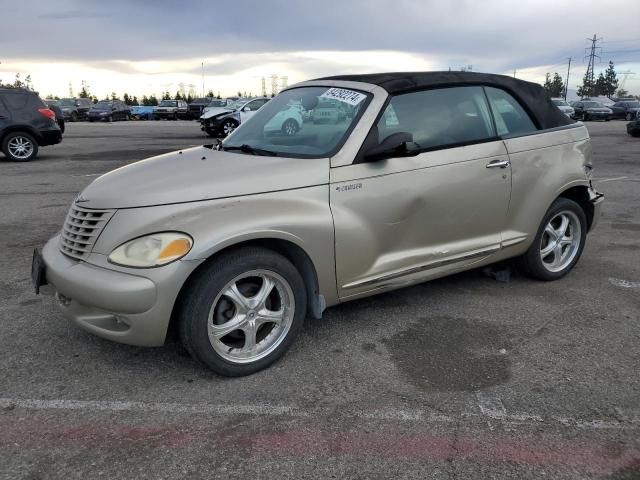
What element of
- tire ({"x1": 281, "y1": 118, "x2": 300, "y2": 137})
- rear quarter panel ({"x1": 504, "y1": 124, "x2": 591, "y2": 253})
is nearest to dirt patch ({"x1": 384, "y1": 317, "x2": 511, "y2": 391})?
rear quarter panel ({"x1": 504, "y1": 124, "x2": 591, "y2": 253})

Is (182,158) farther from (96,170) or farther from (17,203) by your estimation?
(96,170)

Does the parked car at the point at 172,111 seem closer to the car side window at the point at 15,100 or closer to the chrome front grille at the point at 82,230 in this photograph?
the car side window at the point at 15,100

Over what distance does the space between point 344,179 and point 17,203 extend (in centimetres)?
688

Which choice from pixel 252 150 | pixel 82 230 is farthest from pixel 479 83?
pixel 82 230

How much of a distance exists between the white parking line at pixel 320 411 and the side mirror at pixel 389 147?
5.03ft

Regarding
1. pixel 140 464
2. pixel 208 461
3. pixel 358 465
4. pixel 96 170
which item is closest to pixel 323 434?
pixel 358 465

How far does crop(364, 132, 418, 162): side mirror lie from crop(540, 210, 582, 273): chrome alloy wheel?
1849mm

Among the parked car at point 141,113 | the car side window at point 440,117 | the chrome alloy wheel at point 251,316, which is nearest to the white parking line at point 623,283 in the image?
the car side window at point 440,117

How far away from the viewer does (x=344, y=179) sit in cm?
351

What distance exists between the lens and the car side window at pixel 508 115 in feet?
14.4

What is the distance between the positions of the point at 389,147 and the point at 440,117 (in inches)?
30.5

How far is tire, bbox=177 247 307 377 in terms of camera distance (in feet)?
10.0

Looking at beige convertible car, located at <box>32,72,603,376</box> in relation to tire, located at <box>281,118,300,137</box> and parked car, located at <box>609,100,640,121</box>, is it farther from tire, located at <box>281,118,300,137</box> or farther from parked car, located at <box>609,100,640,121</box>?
parked car, located at <box>609,100,640,121</box>

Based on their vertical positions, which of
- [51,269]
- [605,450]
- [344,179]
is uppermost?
[344,179]
